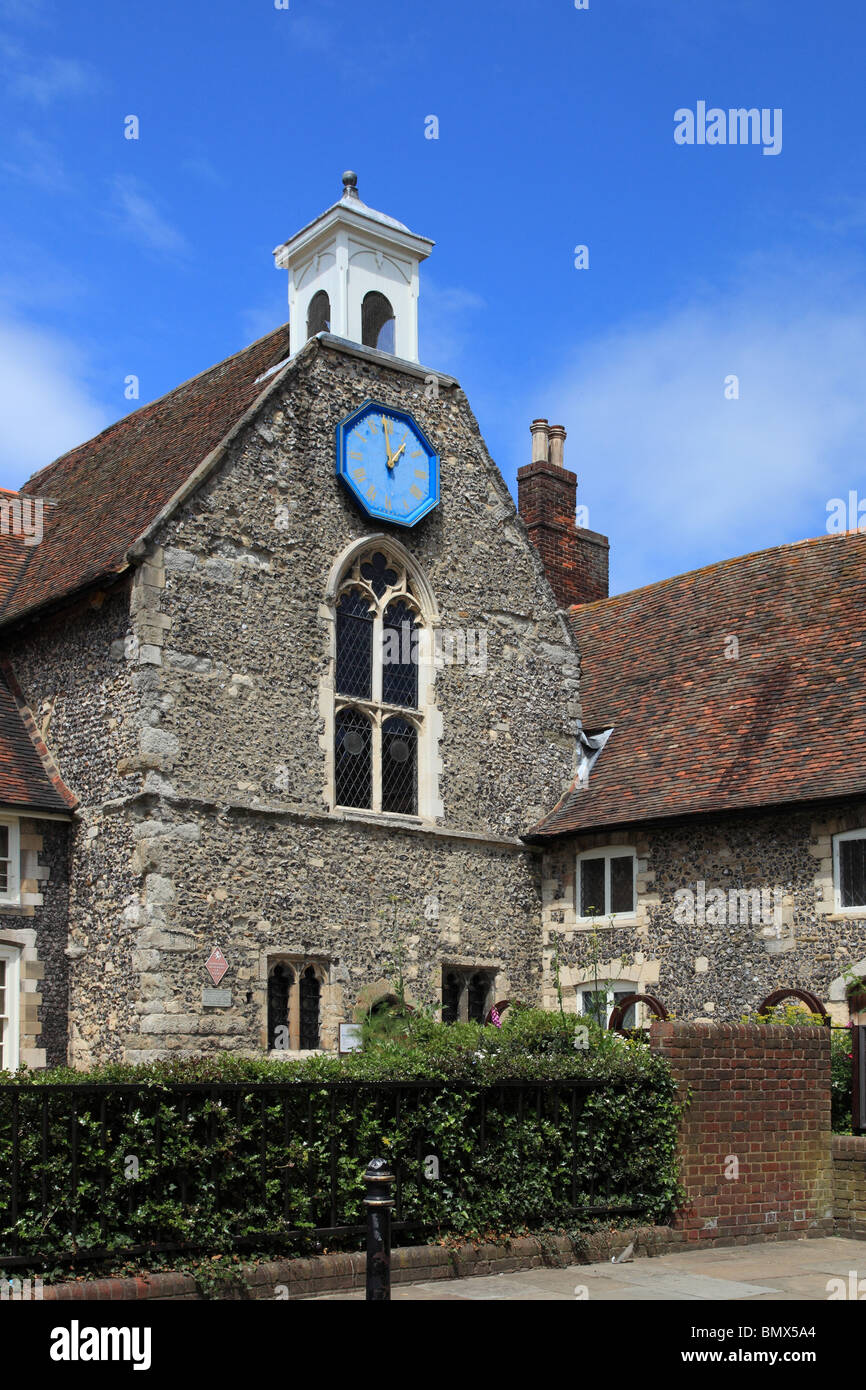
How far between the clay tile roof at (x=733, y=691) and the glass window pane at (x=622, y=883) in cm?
61

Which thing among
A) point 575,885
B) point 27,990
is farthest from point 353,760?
→ point 27,990

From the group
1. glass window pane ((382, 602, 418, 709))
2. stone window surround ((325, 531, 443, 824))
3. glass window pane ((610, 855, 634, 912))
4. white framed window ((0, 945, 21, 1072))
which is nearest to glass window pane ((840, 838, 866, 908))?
glass window pane ((610, 855, 634, 912))

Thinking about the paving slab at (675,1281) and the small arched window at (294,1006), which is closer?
the paving slab at (675,1281)

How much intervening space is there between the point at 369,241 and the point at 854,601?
26.0ft

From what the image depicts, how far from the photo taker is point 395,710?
1738 centimetres

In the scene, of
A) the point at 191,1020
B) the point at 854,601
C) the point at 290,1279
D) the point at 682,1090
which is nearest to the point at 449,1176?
the point at 290,1279

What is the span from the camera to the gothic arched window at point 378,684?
667 inches

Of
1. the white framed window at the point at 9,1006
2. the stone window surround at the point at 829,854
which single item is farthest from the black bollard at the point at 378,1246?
the stone window surround at the point at 829,854

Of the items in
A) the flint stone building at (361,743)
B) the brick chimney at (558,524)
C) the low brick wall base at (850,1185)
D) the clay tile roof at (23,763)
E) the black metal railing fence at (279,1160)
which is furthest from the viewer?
the brick chimney at (558,524)

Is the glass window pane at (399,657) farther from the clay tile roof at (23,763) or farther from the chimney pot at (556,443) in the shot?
the chimney pot at (556,443)

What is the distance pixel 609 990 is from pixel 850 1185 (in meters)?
5.60

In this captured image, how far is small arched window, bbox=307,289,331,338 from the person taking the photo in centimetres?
1878

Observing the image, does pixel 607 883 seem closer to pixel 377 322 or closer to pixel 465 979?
pixel 465 979

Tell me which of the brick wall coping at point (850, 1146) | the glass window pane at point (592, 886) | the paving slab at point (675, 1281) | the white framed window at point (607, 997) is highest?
the glass window pane at point (592, 886)
